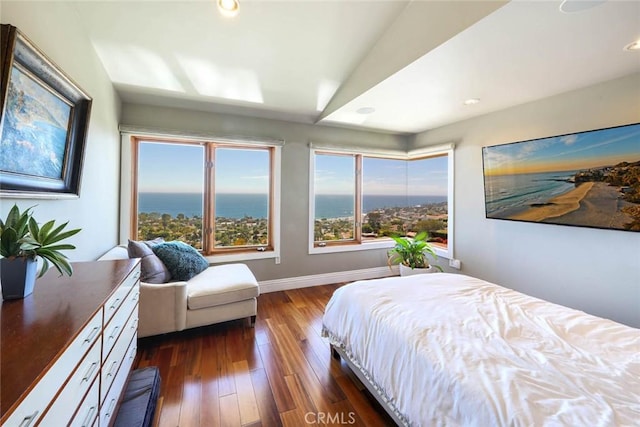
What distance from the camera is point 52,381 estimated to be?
0.69 m

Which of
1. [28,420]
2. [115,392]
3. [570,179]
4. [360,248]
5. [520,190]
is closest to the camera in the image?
[28,420]

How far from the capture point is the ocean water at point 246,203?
9.91 feet

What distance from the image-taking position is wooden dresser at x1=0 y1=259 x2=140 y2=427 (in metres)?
0.61

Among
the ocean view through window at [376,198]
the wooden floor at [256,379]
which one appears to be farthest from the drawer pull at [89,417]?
the ocean view through window at [376,198]

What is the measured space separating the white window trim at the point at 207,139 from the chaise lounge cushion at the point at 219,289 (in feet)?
2.03

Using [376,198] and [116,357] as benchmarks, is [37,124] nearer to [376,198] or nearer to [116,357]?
[116,357]

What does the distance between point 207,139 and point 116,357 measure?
7.99 ft

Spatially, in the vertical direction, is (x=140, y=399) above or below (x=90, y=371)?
below

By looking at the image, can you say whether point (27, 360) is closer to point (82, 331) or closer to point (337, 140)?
point (82, 331)

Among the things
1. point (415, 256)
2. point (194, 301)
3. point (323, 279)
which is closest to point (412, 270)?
point (415, 256)

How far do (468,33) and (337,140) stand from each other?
228 centimetres

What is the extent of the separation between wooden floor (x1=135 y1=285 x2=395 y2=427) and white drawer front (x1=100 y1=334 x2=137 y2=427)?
347mm

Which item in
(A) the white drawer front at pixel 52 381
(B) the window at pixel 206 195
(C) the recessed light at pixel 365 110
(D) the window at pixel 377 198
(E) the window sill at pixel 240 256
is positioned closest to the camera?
(A) the white drawer front at pixel 52 381

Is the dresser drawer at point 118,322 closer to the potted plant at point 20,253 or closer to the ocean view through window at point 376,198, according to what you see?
the potted plant at point 20,253
